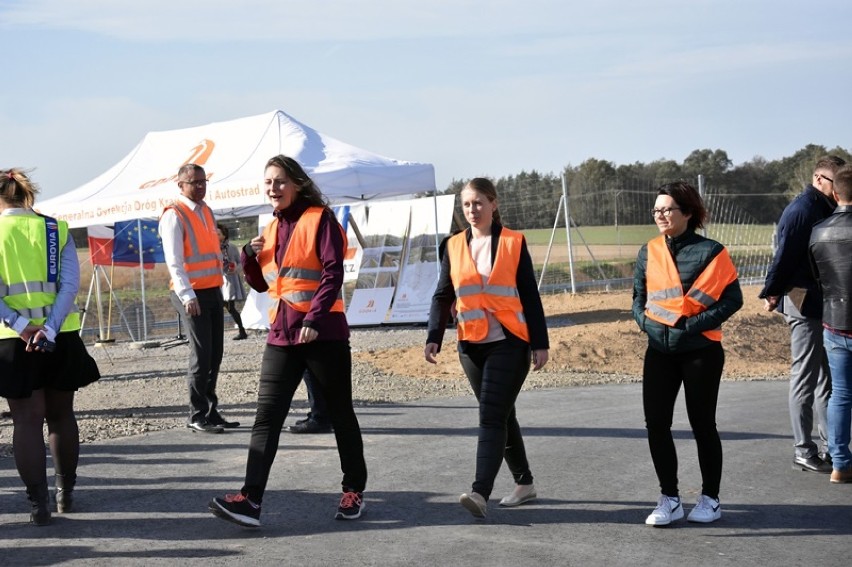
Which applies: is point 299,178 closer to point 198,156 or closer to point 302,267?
point 302,267

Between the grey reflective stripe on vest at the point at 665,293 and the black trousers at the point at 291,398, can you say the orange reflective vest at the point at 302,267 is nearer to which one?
the black trousers at the point at 291,398

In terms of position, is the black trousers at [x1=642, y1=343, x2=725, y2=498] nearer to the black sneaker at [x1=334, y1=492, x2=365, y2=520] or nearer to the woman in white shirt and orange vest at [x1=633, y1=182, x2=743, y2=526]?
the woman in white shirt and orange vest at [x1=633, y1=182, x2=743, y2=526]

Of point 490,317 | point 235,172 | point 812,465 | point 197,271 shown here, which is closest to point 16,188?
point 197,271

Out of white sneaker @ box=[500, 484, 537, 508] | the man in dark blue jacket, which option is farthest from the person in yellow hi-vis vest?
the man in dark blue jacket

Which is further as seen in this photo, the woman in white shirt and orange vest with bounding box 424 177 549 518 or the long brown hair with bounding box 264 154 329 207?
the long brown hair with bounding box 264 154 329 207

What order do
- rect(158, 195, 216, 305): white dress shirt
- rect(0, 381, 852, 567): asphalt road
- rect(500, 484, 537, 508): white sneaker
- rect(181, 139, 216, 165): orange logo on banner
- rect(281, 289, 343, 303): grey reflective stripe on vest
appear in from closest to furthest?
rect(0, 381, 852, 567): asphalt road < rect(281, 289, 343, 303): grey reflective stripe on vest < rect(500, 484, 537, 508): white sneaker < rect(158, 195, 216, 305): white dress shirt < rect(181, 139, 216, 165): orange logo on banner

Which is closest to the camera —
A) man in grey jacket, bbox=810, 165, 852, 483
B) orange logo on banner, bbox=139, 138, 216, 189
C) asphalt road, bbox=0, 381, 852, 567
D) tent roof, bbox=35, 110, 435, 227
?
asphalt road, bbox=0, 381, 852, 567

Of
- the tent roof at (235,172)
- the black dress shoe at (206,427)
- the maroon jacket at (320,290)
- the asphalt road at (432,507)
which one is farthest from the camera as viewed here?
the tent roof at (235,172)

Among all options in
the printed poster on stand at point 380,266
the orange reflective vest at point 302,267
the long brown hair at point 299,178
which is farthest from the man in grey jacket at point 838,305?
the printed poster on stand at point 380,266

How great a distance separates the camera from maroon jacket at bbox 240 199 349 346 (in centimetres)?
602

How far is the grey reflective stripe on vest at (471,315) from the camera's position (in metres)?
6.07

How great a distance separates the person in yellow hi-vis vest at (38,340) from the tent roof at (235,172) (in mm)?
11773

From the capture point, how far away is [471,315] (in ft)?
20.0

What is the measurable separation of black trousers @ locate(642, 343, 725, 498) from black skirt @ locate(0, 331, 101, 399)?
3.10 meters
